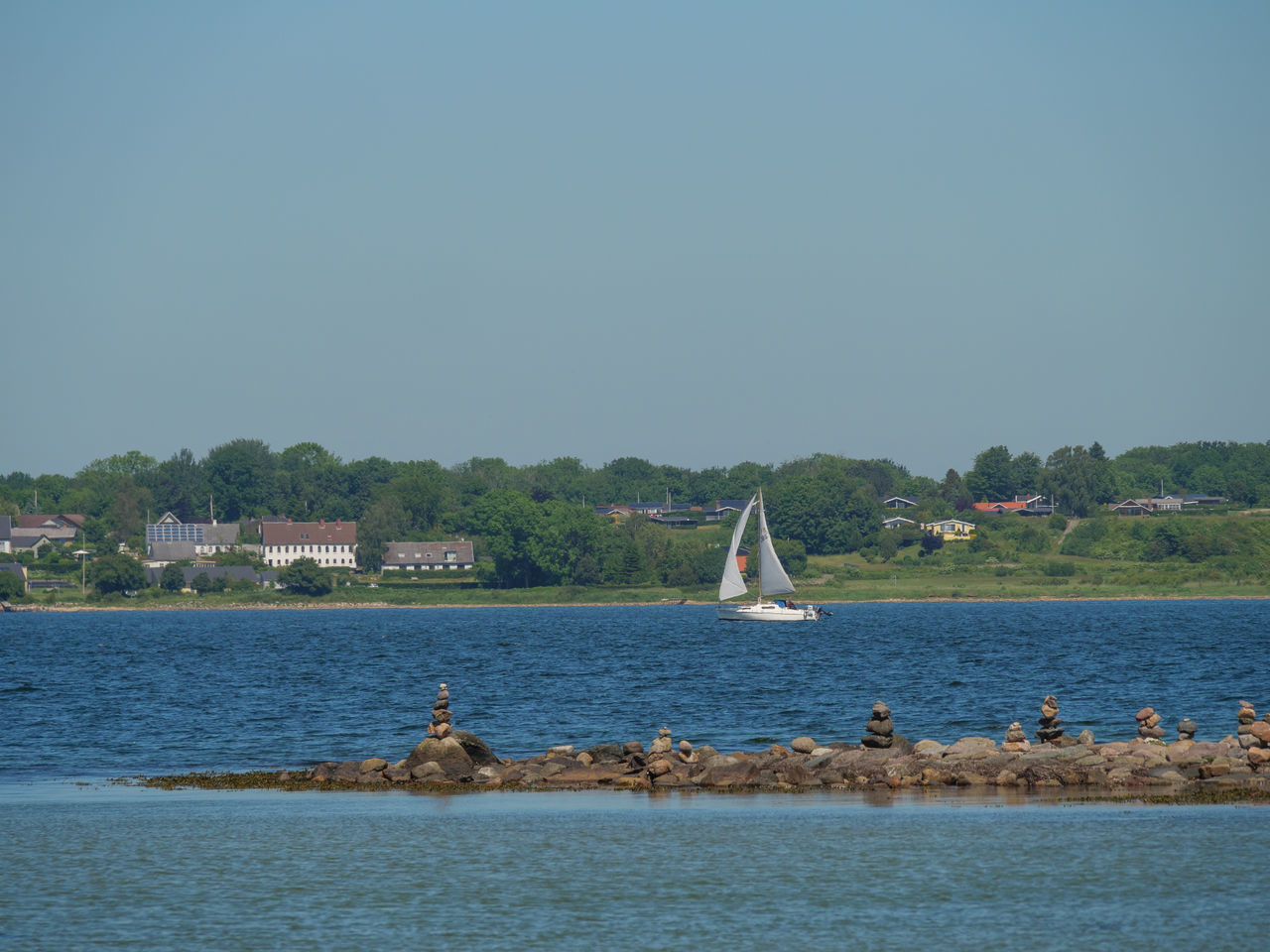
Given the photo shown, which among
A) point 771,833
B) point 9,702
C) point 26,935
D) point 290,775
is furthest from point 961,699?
point 26,935

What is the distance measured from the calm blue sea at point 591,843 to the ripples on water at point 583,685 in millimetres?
390

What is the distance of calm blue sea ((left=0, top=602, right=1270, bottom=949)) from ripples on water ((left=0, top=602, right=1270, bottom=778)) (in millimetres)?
390

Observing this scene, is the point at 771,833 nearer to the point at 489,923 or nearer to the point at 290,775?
the point at 489,923

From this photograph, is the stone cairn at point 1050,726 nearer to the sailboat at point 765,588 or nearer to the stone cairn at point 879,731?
the stone cairn at point 879,731

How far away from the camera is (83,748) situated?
4922 cm

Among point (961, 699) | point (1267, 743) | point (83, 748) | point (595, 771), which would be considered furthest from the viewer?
point (961, 699)

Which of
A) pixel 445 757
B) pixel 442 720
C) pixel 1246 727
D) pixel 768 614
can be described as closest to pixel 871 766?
pixel 1246 727

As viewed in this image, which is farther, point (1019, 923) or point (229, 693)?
point (229, 693)

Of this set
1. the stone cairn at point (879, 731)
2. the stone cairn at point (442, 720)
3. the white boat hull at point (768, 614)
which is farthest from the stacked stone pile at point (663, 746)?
the white boat hull at point (768, 614)

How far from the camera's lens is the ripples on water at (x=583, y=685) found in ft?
165

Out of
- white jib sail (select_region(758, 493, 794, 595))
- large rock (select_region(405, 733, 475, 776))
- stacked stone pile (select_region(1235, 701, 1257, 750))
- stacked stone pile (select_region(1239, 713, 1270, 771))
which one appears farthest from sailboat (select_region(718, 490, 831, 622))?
stacked stone pile (select_region(1239, 713, 1270, 771))

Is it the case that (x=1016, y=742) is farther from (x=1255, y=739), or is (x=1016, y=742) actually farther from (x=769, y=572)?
(x=769, y=572)

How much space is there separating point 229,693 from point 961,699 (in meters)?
33.8

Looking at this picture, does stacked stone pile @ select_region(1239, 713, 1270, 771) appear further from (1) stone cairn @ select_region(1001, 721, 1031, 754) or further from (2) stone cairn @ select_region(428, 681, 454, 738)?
(2) stone cairn @ select_region(428, 681, 454, 738)
